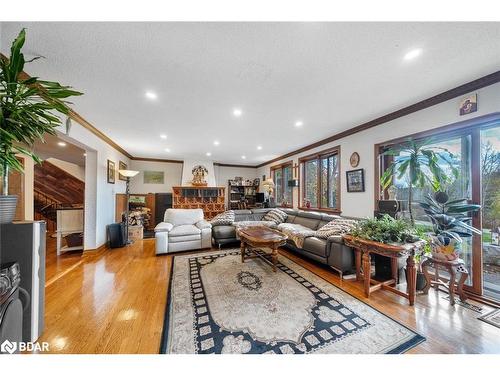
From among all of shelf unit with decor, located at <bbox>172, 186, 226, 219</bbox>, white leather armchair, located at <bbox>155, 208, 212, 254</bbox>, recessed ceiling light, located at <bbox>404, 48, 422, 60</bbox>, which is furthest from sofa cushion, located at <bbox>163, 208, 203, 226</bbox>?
recessed ceiling light, located at <bbox>404, 48, 422, 60</bbox>

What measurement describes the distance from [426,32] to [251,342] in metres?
2.70

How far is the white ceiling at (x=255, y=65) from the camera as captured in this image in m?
1.34

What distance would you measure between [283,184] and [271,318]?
4837mm

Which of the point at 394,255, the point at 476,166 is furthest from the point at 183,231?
the point at 476,166

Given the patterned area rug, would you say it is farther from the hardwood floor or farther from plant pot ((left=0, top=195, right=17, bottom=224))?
plant pot ((left=0, top=195, right=17, bottom=224))

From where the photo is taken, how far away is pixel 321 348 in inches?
53.4

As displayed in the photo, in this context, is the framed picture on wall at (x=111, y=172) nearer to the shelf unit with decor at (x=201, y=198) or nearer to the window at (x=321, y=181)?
the shelf unit with decor at (x=201, y=198)

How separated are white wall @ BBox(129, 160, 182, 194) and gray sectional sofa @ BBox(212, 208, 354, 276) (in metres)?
3.26

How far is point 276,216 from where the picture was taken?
477 centimetres

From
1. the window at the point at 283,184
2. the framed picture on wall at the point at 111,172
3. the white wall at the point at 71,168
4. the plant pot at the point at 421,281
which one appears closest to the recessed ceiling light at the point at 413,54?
the plant pot at the point at 421,281

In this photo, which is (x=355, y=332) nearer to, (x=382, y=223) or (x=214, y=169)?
(x=382, y=223)

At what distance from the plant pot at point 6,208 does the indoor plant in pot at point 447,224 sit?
389cm

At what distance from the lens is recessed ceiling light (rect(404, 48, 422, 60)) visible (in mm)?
1523

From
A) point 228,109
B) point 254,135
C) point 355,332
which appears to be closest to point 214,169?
point 254,135
